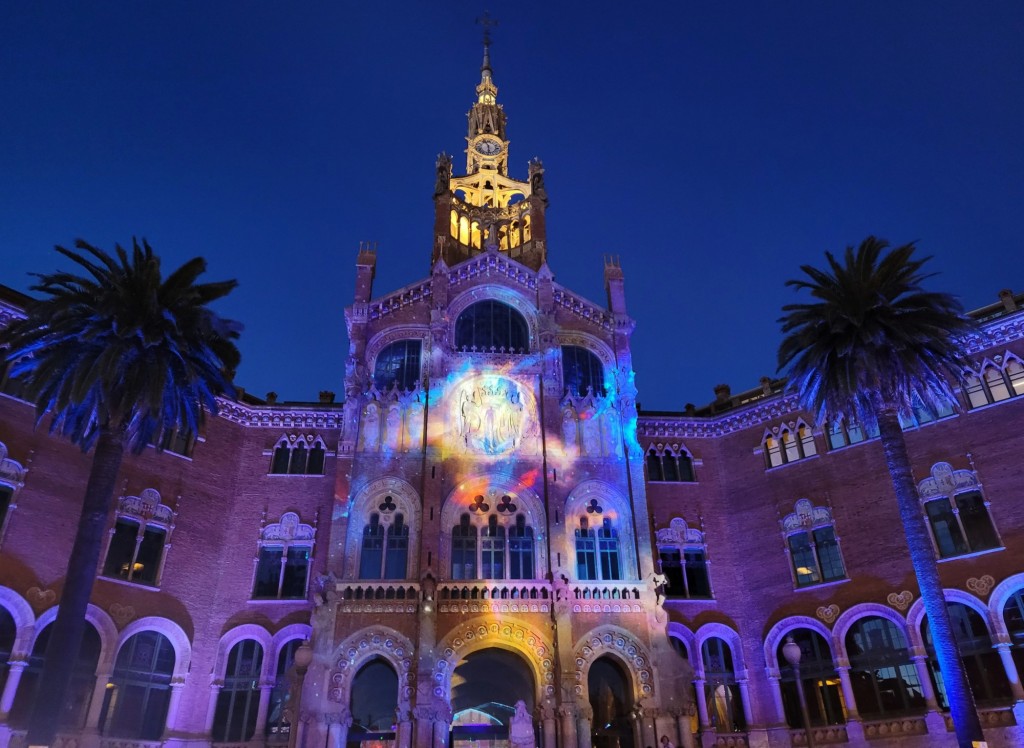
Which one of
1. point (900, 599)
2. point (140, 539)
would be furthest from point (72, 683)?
point (900, 599)

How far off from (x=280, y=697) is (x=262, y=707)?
83 cm

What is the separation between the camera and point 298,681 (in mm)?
29203

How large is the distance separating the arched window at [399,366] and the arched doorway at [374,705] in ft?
41.5

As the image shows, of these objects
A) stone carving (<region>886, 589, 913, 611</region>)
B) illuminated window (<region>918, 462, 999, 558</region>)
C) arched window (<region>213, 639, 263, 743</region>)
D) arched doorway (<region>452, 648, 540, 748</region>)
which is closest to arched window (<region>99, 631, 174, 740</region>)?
arched window (<region>213, 639, 263, 743</region>)

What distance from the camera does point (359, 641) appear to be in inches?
1189

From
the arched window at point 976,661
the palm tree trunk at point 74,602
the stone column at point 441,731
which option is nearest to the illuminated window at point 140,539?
the palm tree trunk at point 74,602

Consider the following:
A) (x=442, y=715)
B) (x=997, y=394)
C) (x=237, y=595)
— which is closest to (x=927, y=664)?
(x=997, y=394)

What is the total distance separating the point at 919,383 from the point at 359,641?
2311 centimetres

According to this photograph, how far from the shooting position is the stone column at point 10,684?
26.4 meters

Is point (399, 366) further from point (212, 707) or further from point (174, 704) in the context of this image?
point (174, 704)

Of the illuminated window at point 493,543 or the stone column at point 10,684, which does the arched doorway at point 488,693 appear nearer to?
the illuminated window at point 493,543

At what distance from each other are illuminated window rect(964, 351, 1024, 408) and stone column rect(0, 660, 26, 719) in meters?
38.1

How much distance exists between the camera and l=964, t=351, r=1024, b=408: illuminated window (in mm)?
31438

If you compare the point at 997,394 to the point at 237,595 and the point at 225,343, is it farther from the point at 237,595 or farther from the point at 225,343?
the point at 237,595
